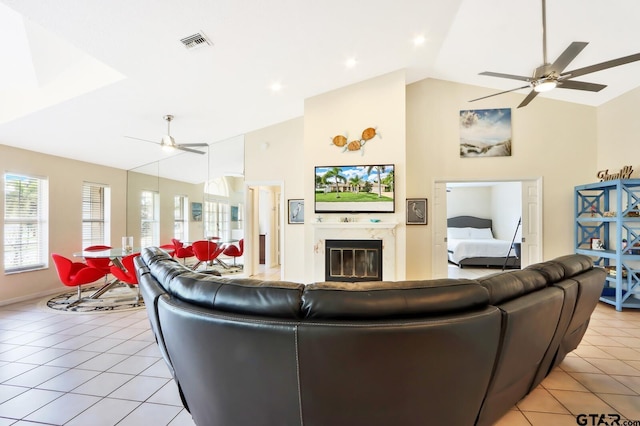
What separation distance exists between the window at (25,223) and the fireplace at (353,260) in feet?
14.8

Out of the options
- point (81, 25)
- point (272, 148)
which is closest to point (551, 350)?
point (81, 25)

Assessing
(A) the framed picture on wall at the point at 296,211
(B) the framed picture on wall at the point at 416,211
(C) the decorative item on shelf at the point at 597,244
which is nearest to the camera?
(C) the decorative item on shelf at the point at 597,244

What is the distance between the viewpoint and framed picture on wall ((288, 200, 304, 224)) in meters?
5.68

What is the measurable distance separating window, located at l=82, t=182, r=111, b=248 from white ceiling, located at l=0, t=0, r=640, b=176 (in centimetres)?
84

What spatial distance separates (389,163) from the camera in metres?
4.82

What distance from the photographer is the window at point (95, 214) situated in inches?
212

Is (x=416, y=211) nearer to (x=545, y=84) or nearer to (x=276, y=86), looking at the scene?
(x=545, y=84)

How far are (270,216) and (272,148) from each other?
6.65 feet

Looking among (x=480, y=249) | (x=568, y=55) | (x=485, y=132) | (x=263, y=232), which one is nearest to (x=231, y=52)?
(x=568, y=55)

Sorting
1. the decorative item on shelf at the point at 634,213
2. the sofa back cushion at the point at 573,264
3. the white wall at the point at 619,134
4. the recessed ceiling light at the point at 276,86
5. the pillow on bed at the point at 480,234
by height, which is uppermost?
the recessed ceiling light at the point at 276,86

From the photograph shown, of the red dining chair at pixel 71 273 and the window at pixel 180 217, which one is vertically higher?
A: the window at pixel 180 217

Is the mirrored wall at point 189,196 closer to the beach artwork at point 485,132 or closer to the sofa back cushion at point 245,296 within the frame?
the beach artwork at point 485,132

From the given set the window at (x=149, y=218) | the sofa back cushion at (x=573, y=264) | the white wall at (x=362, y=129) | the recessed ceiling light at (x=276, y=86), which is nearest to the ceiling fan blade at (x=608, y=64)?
the sofa back cushion at (x=573, y=264)

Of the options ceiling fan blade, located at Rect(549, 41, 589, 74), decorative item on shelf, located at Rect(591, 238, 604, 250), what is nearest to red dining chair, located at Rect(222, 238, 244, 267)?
ceiling fan blade, located at Rect(549, 41, 589, 74)
